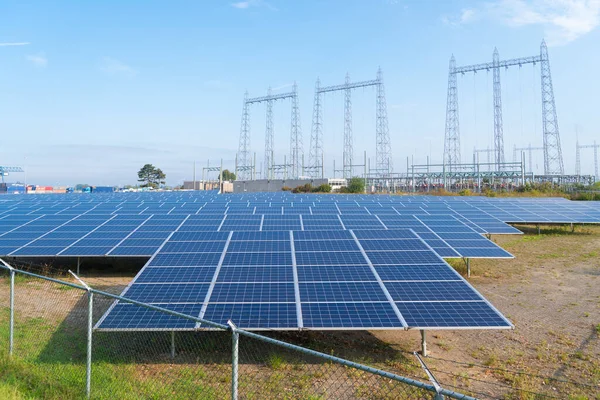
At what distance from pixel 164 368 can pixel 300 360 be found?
2592mm

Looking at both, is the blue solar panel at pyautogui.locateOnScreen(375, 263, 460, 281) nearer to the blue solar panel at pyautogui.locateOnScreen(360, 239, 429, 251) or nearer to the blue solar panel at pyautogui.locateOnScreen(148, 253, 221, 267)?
the blue solar panel at pyautogui.locateOnScreen(360, 239, 429, 251)

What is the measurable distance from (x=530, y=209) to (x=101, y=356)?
100 feet

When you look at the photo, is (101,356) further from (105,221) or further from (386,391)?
(105,221)

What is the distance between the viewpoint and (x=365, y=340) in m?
9.66

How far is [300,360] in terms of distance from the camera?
8422mm

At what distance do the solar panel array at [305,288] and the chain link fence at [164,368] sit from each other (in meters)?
0.67

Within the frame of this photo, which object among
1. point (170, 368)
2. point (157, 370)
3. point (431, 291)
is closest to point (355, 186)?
point (431, 291)

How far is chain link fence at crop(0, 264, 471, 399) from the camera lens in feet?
22.2

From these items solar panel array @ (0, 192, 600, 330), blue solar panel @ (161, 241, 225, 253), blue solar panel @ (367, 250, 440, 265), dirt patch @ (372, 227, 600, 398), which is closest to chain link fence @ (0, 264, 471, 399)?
solar panel array @ (0, 192, 600, 330)

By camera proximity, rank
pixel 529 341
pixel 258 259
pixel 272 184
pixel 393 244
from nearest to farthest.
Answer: pixel 529 341 < pixel 258 259 < pixel 393 244 < pixel 272 184

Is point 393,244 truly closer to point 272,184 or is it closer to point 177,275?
point 177,275

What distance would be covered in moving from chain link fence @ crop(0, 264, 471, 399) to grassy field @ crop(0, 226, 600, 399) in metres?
0.02

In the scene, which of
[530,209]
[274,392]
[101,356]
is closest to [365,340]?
[274,392]

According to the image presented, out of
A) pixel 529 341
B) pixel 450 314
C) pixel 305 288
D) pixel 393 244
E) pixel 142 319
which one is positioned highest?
pixel 393 244
